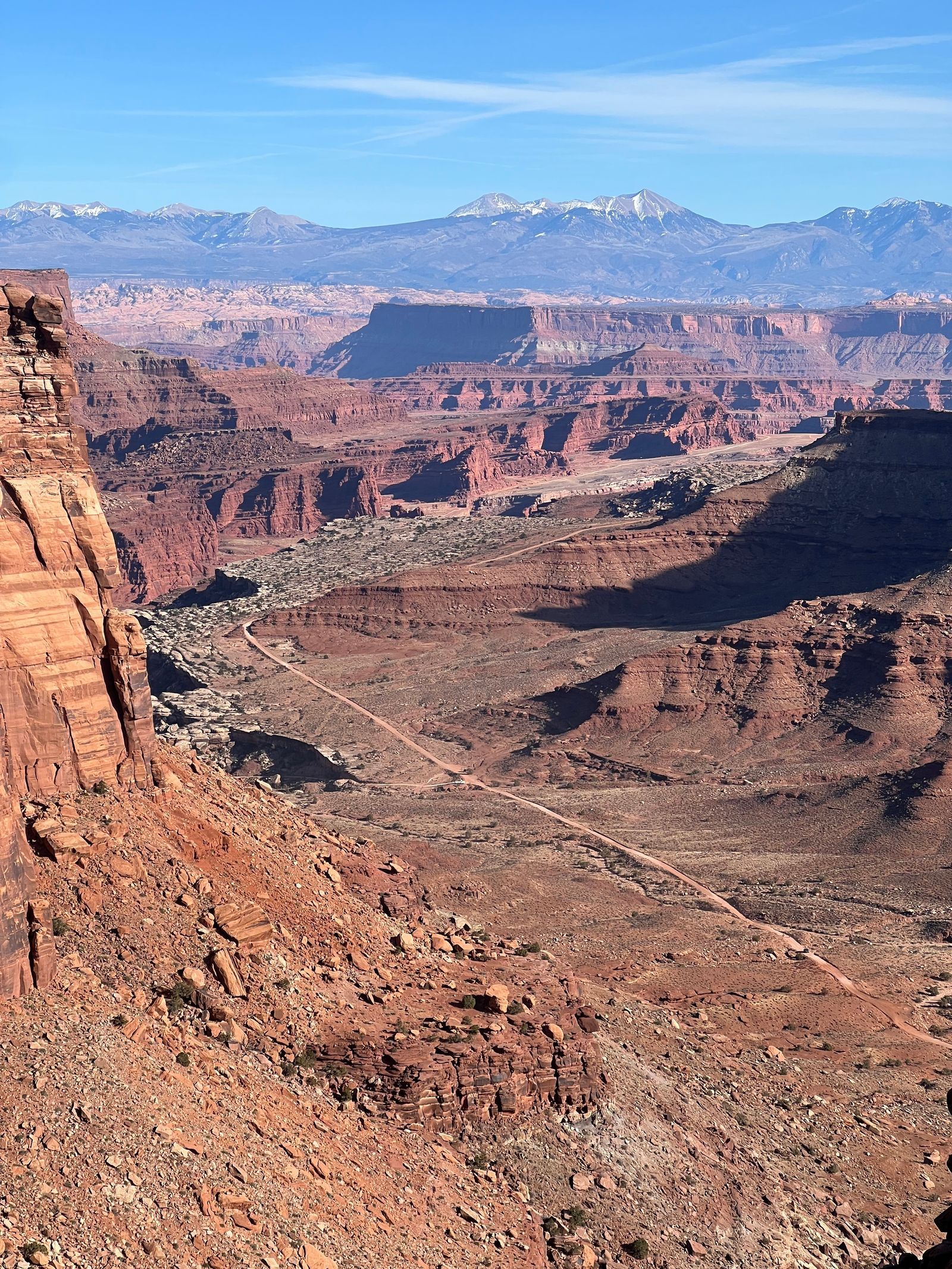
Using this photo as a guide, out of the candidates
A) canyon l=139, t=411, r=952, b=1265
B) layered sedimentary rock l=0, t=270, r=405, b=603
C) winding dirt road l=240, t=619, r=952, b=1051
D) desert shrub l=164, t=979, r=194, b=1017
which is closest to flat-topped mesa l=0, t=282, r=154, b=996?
desert shrub l=164, t=979, r=194, b=1017

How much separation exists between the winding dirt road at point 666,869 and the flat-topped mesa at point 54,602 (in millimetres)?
22738

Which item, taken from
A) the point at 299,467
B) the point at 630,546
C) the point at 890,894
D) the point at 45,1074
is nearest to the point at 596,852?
the point at 890,894

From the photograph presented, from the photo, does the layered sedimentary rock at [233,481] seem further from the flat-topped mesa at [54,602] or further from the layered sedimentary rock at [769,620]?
the flat-topped mesa at [54,602]

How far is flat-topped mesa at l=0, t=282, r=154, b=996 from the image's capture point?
2719 centimetres

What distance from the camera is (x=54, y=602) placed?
1097 inches

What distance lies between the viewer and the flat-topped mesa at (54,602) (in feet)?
89.2

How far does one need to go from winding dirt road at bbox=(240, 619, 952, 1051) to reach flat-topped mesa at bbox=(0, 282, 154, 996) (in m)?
22.7

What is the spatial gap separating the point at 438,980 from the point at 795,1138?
846cm

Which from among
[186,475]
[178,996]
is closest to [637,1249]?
[178,996]

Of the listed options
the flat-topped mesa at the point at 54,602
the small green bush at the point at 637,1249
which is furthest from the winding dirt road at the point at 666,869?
the flat-topped mesa at the point at 54,602

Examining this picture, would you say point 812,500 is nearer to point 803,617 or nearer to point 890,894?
point 803,617

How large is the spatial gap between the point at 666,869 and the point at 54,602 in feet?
115

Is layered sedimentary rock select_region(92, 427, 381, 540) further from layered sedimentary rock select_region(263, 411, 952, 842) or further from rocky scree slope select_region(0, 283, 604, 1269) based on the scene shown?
rocky scree slope select_region(0, 283, 604, 1269)

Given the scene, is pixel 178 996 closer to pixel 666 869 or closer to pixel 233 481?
pixel 666 869
